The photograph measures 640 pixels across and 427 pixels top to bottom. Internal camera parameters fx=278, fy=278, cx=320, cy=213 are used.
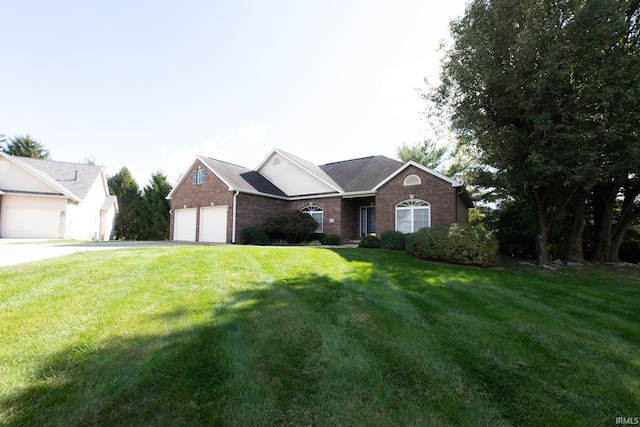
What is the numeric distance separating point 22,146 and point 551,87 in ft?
168

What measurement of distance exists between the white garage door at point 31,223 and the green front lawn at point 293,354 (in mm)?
18576

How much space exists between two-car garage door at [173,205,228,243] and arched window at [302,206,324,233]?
5302 millimetres

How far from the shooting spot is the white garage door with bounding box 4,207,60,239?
18.7 m

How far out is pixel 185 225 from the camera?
64.7 ft

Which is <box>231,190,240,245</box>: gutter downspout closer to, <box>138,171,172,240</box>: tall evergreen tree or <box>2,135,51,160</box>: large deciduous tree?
<box>138,171,172,240</box>: tall evergreen tree

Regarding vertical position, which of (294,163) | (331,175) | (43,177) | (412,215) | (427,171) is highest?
(294,163)

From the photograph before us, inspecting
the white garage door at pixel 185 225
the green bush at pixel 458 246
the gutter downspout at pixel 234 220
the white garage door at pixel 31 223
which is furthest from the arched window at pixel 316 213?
the white garage door at pixel 31 223

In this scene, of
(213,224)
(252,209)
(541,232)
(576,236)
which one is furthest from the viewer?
(213,224)

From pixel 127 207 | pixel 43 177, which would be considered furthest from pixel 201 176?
pixel 127 207

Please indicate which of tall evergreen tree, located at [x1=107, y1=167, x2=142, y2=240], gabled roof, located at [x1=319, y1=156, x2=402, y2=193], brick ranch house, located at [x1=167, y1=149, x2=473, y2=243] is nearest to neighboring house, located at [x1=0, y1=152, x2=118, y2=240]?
tall evergreen tree, located at [x1=107, y1=167, x2=142, y2=240]

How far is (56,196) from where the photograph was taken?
19.6 m

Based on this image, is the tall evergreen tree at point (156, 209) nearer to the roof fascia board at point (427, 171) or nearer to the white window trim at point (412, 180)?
the roof fascia board at point (427, 171)

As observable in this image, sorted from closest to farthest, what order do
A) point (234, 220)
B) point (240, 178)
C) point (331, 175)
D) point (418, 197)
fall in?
point (418, 197) < point (234, 220) < point (240, 178) < point (331, 175)

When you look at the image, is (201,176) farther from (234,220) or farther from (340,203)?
(340,203)
